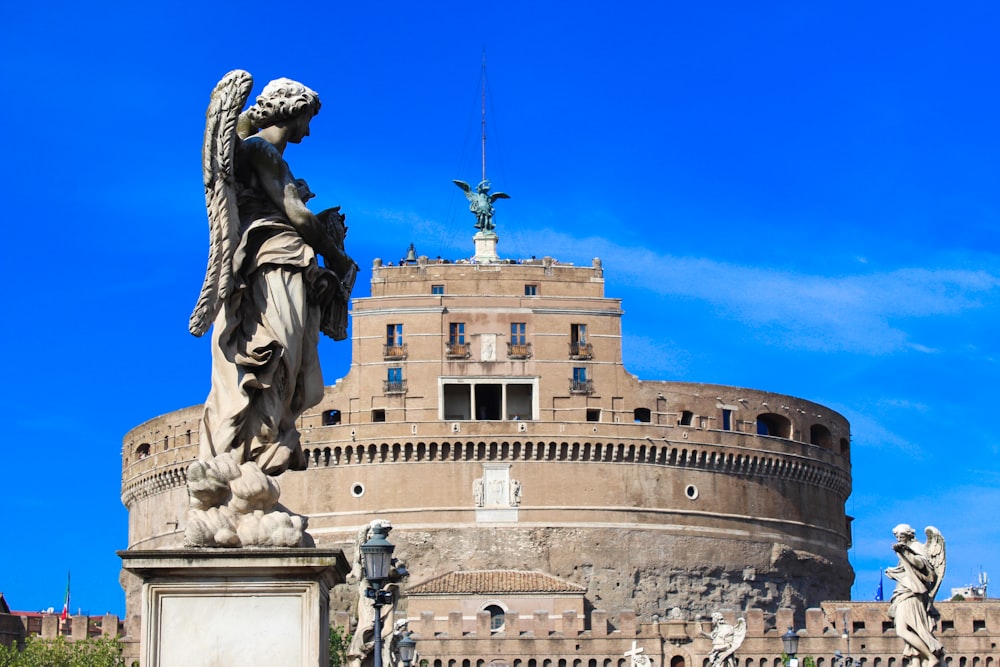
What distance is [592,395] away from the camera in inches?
3381

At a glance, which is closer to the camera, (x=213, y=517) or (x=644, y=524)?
(x=213, y=517)

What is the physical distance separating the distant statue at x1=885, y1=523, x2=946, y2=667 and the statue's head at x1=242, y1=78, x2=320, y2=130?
8.67 meters

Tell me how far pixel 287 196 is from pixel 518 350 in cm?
7765

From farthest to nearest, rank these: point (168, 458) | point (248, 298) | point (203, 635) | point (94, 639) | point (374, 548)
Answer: point (168, 458)
point (94, 639)
point (374, 548)
point (248, 298)
point (203, 635)

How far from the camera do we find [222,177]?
24.9 ft

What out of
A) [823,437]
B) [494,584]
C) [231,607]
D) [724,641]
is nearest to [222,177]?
[231,607]

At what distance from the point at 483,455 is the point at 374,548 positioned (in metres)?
69.4

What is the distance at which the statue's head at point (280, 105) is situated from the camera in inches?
316

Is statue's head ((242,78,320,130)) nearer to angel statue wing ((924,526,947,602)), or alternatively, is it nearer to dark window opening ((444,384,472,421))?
angel statue wing ((924,526,947,602))

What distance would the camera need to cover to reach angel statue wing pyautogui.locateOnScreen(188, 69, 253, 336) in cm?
752

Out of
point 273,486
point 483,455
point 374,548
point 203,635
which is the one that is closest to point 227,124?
point 273,486

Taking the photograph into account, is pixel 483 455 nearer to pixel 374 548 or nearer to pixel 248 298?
pixel 374 548

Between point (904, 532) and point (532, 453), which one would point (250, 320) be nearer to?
point (904, 532)

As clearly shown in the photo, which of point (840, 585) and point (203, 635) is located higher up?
point (840, 585)
